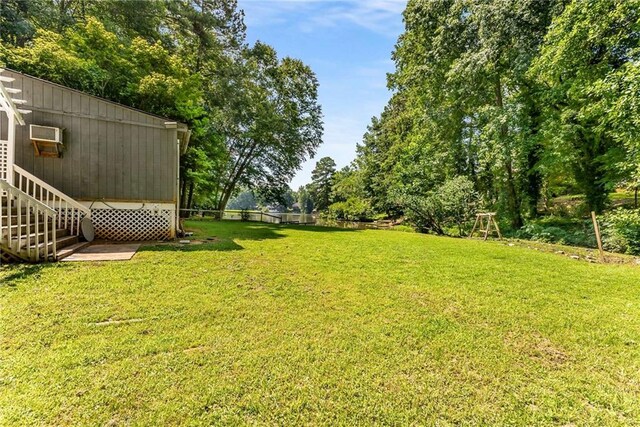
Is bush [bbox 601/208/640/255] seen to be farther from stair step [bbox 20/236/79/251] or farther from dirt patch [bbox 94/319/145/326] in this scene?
stair step [bbox 20/236/79/251]

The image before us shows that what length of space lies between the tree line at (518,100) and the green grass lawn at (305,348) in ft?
28.0

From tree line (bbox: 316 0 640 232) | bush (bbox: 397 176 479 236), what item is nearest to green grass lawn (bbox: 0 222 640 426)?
tree line (bbox: 316 0 640 232)

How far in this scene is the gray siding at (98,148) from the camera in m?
6.43

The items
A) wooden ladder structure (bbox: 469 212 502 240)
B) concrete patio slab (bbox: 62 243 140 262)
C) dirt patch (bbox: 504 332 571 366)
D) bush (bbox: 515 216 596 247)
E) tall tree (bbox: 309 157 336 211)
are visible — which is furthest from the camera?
tall tree (bbox: 309 157 336 211)

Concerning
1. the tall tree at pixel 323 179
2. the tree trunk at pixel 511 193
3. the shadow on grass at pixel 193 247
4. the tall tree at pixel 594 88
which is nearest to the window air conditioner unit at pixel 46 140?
the shadow on grass at pixel 193 247

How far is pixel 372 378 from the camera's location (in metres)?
2.20

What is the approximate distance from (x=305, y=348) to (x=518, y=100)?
51.0 feet

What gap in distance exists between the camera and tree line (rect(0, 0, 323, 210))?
32.1 ft

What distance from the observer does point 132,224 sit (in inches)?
286

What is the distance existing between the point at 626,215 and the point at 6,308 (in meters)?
13.5

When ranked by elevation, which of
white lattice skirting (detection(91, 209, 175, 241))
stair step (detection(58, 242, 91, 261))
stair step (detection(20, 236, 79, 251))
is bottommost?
stair step (detection(58, 242, 91, 261))

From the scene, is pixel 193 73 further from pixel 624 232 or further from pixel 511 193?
pixel 624 232

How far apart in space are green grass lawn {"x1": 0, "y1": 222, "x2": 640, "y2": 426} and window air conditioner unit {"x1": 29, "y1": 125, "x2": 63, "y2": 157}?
12.2 ft

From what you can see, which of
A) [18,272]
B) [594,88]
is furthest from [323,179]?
[18,272]
